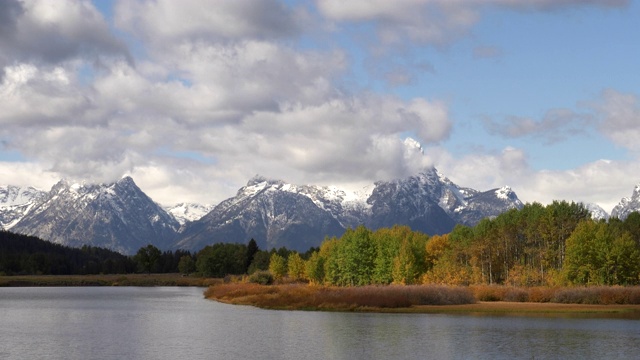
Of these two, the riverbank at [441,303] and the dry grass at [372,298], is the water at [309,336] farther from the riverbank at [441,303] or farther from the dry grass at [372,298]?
the dry grass at [372,298]

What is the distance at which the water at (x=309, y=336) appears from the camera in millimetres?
64938

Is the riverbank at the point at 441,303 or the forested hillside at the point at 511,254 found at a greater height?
the forested hillside at the point at 511,254

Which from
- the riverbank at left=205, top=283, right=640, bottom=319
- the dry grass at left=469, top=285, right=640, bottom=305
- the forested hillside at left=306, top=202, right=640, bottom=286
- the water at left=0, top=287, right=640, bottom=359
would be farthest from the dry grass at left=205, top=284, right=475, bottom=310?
the forested hillside at left=306, top=202, right=640, bottom=286

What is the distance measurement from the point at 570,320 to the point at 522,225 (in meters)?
75.1

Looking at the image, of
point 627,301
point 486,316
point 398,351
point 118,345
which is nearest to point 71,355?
point 118,345

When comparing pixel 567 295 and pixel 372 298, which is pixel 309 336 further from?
pixel 567 295

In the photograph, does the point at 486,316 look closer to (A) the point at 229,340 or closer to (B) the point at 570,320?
(B) the point at 570,320

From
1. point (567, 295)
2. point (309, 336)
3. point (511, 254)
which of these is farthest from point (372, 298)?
point (511, 254)

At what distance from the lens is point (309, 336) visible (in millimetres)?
78625

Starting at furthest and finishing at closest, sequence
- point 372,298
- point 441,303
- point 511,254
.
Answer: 1. point 511,254
2. point 441,303
3. point 372,298

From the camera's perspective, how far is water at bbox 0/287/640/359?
213ft

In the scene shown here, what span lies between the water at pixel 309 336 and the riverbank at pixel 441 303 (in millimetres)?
10353

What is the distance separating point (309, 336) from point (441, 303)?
162 feet

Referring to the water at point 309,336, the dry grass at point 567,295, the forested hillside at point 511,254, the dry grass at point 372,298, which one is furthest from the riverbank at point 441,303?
the forested hillside at point 511,254
